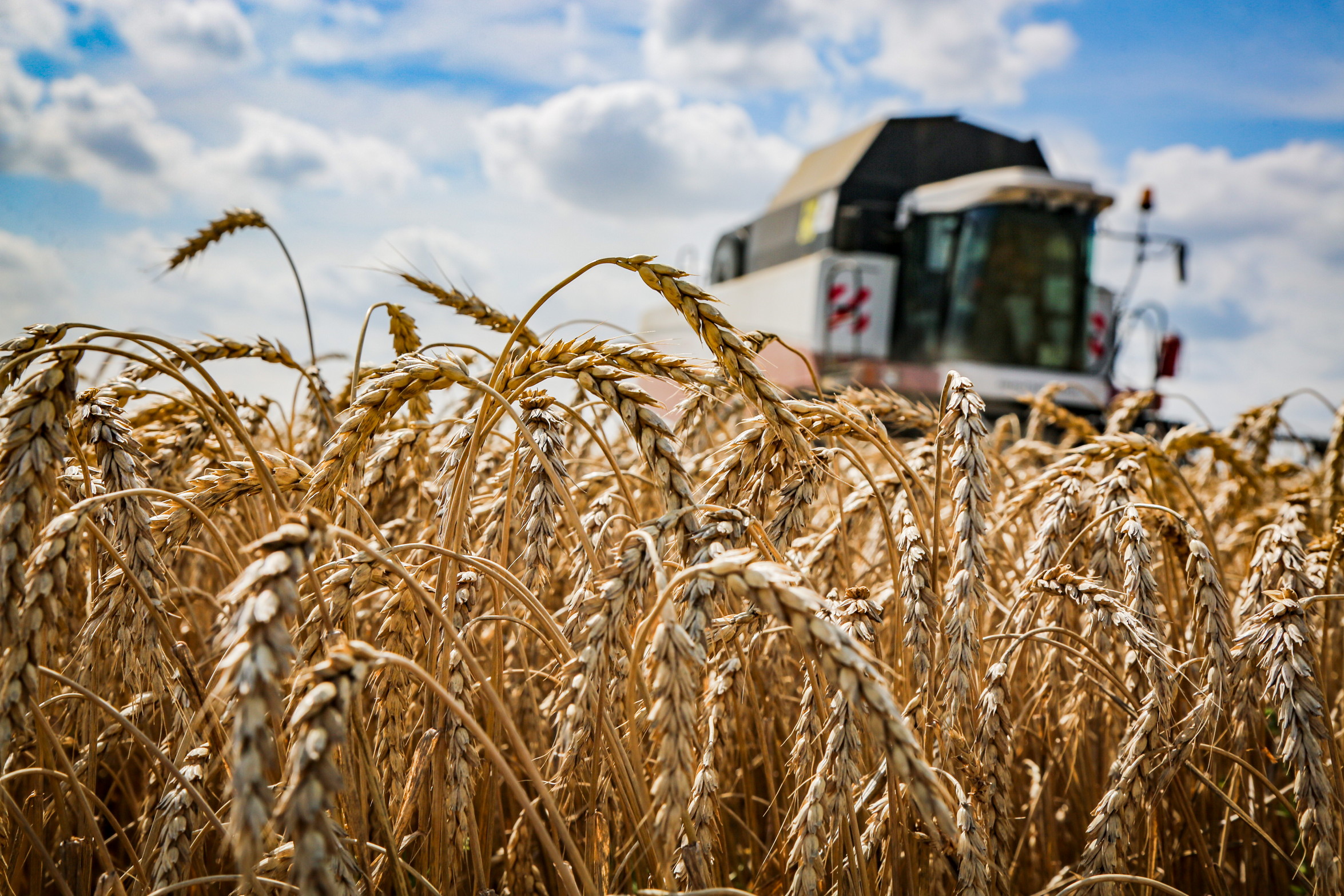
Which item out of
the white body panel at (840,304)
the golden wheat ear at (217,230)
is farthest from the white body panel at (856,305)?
the golden wheat ear at (217,230)

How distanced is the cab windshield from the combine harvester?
15 mm

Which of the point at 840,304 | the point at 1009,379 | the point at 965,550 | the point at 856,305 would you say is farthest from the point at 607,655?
the point at 840,304

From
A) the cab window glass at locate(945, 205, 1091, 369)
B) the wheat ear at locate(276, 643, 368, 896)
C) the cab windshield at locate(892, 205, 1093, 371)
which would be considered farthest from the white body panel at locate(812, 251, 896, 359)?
the wheat ear at locate(276, 643, 368, 896)

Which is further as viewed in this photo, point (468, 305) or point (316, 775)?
point (468, 305)

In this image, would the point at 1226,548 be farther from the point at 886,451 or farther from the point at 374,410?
the point at 374,410

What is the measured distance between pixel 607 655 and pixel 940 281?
34.5 ft

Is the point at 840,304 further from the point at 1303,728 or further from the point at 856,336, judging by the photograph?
the point at 1303,728

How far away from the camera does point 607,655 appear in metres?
0.92

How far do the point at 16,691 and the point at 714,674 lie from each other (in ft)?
2.84

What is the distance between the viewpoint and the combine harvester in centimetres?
970

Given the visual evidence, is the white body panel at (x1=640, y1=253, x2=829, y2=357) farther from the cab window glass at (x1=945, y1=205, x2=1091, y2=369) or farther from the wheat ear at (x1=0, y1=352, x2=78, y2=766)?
the wheat ear at (x1=0, y1=352, x2=78, y2=766)

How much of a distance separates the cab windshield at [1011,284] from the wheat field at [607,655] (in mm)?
8518

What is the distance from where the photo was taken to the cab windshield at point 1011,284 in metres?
9.78

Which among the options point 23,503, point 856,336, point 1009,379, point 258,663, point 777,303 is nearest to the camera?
point 258,663
